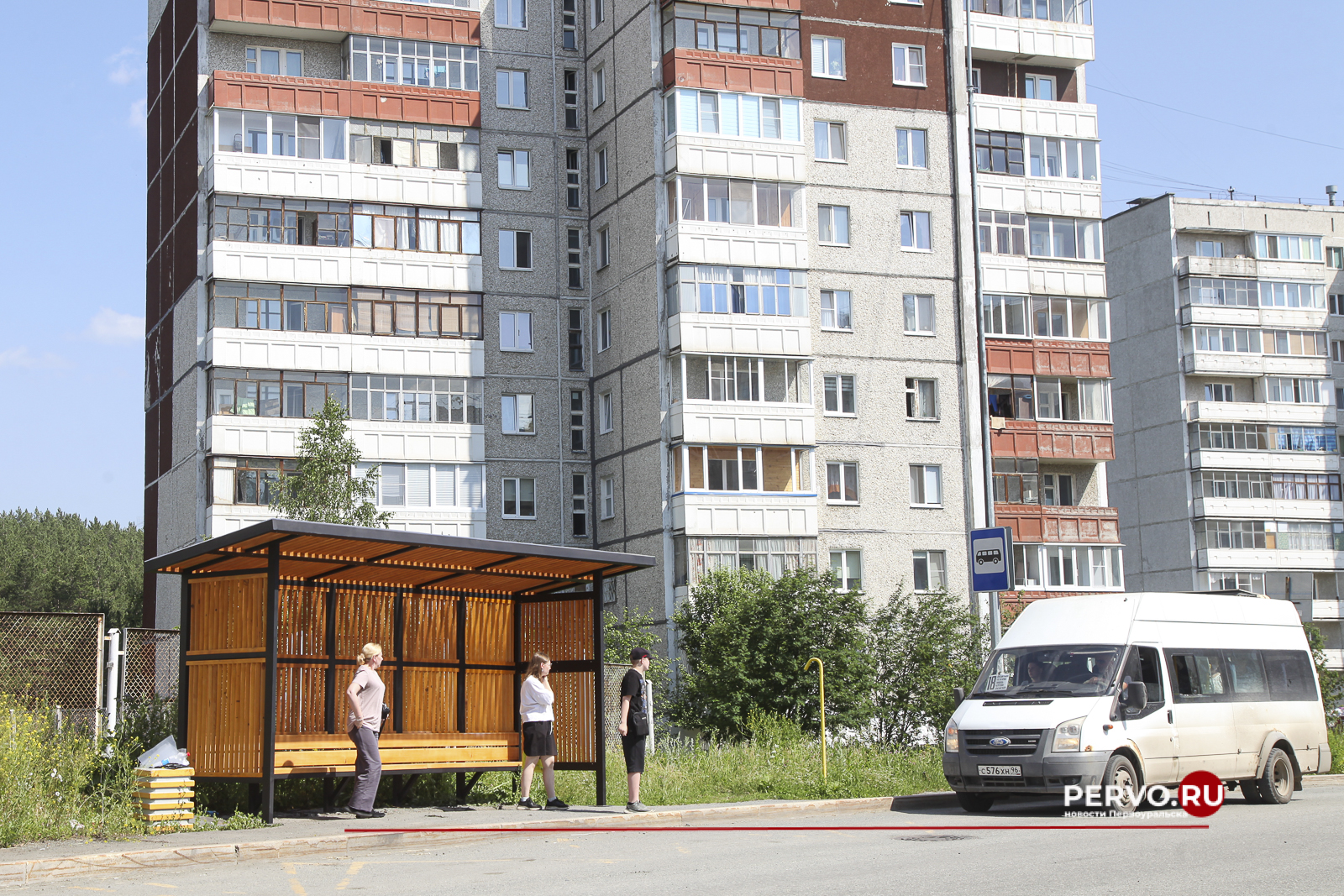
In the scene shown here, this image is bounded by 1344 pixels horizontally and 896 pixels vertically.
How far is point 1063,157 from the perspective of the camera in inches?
1939

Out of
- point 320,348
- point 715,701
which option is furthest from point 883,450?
point 320,348

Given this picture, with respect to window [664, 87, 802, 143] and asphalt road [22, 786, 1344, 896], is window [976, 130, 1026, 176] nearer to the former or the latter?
window [664, 87, 802, 143]

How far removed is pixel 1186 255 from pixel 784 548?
119 ft

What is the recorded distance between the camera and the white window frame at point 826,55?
152 feet

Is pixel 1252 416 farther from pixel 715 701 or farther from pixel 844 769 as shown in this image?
pixel 844 769

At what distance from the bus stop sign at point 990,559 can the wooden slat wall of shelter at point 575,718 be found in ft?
20.6

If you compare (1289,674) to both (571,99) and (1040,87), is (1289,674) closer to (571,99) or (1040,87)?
→ (571,99)

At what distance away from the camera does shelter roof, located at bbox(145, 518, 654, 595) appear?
15227 millimetres

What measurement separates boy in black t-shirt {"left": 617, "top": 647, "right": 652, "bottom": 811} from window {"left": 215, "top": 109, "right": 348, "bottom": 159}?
30.2m

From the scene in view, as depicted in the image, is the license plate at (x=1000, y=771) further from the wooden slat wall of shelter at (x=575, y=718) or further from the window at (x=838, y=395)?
the window at (x=838, y=395)

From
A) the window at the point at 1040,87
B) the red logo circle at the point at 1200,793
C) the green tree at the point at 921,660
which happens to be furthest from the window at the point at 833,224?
the red logo circle at the point at 1200,793

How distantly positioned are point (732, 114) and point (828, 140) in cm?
412

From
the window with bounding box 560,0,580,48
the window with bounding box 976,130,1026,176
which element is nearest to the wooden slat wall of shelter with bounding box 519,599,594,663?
the window with bounding box 976,130,1026,176

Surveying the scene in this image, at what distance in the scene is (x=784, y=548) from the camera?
42031mm
